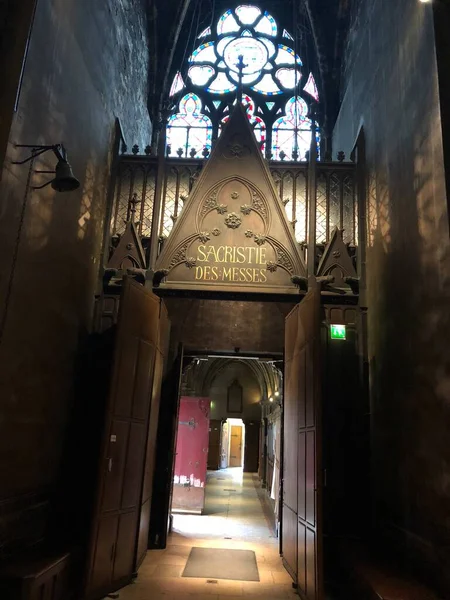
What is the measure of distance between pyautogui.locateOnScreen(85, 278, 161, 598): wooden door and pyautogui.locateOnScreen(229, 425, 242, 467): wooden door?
22169 mm

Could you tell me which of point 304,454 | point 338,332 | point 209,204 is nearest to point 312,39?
point 209,204

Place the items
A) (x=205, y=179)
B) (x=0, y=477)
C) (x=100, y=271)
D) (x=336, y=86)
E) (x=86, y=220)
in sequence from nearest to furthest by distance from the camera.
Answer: (x=0, y=477) < (x=86, y=220) < (x=100, y=271) < (x=205, y=179) < (x=336, y=86)

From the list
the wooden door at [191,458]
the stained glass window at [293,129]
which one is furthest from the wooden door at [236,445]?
the stained glass window at [293,129]

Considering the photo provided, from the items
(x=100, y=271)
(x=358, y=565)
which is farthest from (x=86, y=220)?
(x=358, y=565)

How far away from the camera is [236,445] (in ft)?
88.0

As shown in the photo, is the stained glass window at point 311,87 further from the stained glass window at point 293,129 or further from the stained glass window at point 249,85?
the stained glass window at point 293,129

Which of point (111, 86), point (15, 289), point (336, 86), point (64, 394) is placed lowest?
point (64, 394)

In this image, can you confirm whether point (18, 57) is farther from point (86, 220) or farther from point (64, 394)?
point (64, 394)

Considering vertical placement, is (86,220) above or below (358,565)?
above

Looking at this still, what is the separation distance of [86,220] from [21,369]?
2189 mm

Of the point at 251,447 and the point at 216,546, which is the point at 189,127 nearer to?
the point at 216,546

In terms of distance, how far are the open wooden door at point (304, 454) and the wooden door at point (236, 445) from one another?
70.2 ft

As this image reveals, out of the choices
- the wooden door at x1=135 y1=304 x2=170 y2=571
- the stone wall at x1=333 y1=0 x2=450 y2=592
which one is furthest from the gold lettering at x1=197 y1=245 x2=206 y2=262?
the stone wall at x1=333 y1=0 x2=450 y2=592

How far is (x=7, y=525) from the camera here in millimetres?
3598
